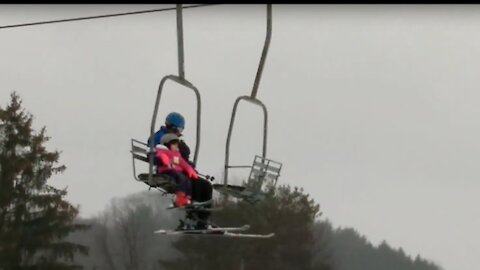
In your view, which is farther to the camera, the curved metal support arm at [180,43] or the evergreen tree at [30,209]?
the evergreen tree at [30,209]

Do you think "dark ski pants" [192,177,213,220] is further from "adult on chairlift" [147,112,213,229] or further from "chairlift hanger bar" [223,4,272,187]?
"chairlift hanger bar" [223,4,272,187]

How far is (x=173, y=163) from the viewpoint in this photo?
664 centimetres

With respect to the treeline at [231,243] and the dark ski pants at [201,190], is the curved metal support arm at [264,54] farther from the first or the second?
the treeline at [231,243]

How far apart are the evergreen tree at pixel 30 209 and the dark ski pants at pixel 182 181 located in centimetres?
2537

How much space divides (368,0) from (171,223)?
31941 mm

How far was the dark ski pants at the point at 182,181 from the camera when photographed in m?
6.62

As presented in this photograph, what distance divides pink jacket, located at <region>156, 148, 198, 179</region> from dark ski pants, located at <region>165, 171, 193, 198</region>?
0.03 metres

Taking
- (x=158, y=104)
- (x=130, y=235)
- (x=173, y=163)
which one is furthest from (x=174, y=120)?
(x=130, y=235)

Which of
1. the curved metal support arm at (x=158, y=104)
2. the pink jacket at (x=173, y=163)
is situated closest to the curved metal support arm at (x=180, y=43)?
the curved metal support arm at (x=158, y=104)

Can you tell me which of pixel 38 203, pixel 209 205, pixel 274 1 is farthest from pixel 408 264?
pixel 274 1

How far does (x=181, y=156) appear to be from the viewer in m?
6.89

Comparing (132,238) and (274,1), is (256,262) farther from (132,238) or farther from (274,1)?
(274,1)

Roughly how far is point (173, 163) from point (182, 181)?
104 millimetres

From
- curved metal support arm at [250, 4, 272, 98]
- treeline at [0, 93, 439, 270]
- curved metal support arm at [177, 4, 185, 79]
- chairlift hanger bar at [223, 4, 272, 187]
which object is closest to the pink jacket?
chairlift hanger bar at [223, 4, 272, 187]
